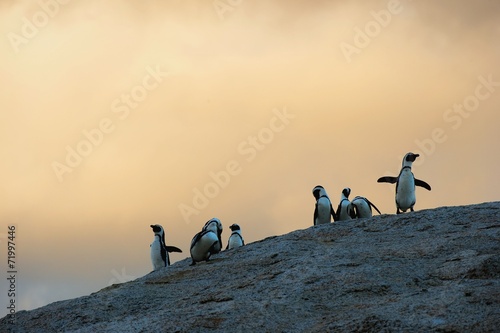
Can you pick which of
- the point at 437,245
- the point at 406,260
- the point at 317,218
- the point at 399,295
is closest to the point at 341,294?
the point at 399,295

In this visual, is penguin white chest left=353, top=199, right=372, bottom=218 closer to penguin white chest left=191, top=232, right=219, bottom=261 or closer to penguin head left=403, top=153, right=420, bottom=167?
penguin head left=403, top=153, right=420, bottom=167

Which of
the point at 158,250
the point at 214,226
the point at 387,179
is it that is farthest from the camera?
the point at 158,250

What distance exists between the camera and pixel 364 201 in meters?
19.3

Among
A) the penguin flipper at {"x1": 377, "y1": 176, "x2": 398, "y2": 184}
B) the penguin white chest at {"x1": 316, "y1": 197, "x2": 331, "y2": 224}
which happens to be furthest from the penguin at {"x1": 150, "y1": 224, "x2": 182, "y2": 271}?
the penguin flipper at {"x1": 377, "y1": 176, "x2": 398, "y2": 184}

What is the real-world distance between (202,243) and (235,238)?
20.8 feet

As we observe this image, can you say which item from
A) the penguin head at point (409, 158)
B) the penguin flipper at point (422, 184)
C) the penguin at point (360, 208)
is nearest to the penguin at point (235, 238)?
the penguin at point (360, 208)

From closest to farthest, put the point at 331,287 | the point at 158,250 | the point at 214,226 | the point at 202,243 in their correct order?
the point at 331,287
the point at 202,243
the point at 214,226
the point at 158,250

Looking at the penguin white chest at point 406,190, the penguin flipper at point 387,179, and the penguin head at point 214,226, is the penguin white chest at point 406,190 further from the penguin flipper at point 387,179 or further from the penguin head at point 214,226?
the penguin head at point 214,226

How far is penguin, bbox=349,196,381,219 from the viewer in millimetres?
19188

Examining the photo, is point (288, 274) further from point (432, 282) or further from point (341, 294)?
point (432, 282)

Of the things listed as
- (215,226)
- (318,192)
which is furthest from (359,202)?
(215,226)

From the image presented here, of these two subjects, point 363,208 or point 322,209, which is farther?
point 322,209

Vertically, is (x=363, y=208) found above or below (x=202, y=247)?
above

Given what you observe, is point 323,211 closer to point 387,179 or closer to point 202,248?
point 387,179
